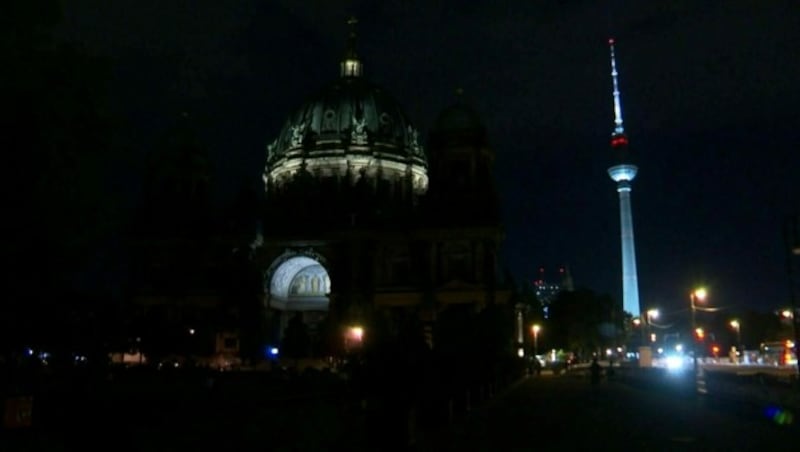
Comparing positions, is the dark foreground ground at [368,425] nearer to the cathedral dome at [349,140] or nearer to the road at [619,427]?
the road at [619,427]

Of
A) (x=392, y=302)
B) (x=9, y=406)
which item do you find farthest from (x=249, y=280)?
(x=9, y=406)

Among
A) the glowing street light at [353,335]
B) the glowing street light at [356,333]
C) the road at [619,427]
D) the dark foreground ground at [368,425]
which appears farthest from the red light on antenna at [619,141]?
the dark foreground ground at [368,425]

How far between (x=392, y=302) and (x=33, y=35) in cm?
6441

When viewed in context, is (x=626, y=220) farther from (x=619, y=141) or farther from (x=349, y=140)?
(x=349, y=140)

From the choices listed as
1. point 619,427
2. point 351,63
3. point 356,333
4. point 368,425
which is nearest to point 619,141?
point 351,63

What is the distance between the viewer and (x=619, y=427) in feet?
67.6

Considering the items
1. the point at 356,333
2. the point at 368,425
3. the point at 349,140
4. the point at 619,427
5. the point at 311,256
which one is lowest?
the point at 619,427

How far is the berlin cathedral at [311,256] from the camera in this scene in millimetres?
77562

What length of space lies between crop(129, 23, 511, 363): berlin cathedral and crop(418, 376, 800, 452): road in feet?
143

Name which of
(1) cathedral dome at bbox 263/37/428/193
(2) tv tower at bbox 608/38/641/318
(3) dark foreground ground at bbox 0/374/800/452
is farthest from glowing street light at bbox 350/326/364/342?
(2) tv tower at bbox 608/38/641/318

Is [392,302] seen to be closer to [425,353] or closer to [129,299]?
[129,299]

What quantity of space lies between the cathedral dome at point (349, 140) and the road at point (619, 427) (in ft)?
232

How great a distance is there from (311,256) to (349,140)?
72.7ft

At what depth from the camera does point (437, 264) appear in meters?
80.9
